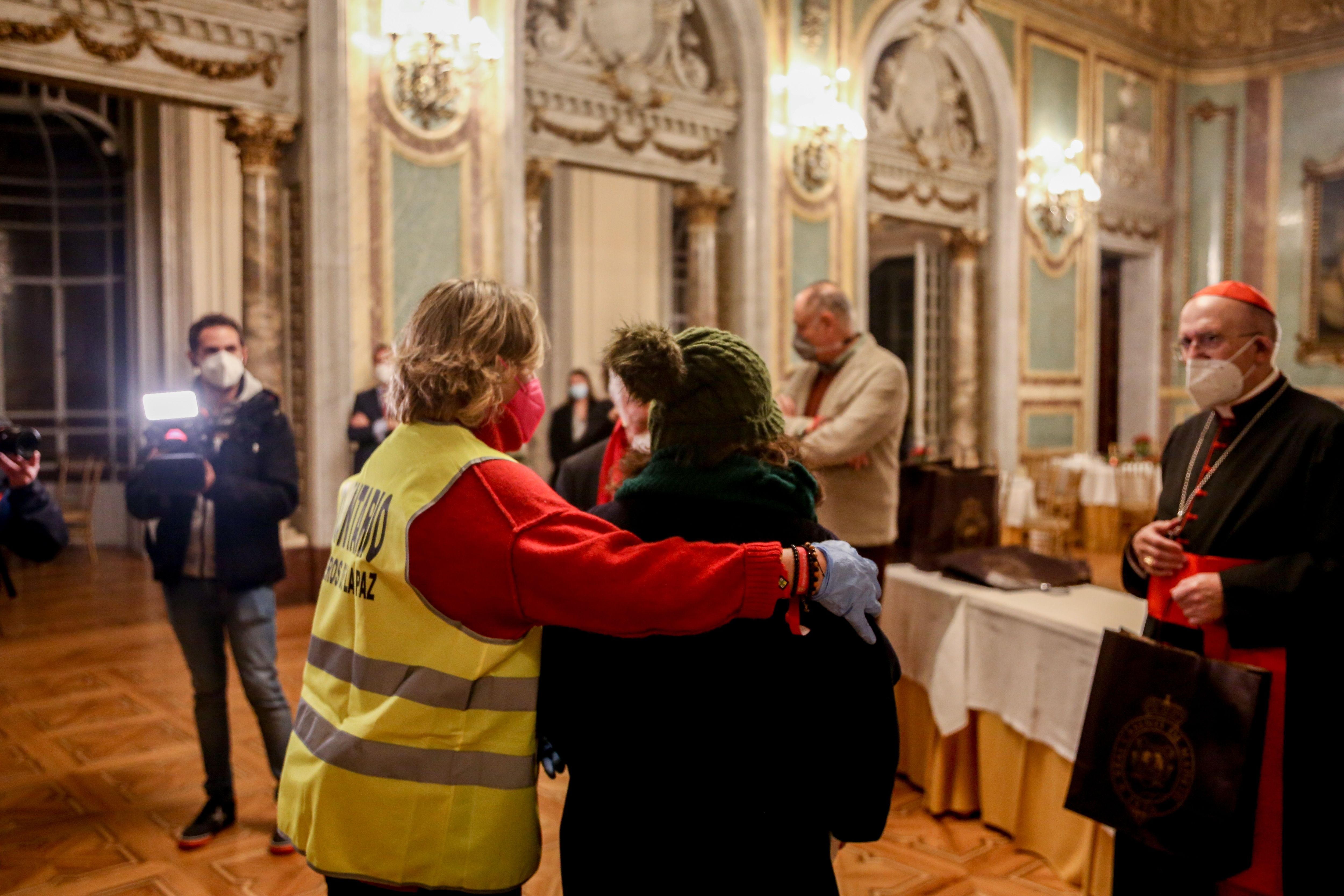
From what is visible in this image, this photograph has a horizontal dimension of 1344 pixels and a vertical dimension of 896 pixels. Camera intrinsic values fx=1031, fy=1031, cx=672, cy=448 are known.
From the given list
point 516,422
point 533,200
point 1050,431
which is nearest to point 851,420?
point 516,422

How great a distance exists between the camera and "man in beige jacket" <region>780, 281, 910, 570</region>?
3604 millimetres

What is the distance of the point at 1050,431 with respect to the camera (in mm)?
11336

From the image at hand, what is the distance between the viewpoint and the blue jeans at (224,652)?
308 cm

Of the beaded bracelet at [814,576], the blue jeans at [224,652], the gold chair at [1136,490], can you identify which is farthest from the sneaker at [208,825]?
the gold chair at [1136,490]

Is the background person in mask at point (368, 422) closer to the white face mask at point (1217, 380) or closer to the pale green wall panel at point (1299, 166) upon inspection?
the white face mask at point (1217, 380)

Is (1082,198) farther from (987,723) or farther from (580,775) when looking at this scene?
(580,775)

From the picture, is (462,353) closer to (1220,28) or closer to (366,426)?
(366,426)

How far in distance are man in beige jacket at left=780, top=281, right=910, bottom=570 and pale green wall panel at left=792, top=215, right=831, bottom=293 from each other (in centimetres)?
491

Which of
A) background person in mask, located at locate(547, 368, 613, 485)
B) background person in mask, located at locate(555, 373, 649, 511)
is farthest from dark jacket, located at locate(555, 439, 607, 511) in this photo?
background person in mask, located at locate(547, 368, 613, 485)

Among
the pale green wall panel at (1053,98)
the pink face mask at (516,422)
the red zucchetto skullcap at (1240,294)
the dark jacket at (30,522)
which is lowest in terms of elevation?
the dark jacket at (30,522)

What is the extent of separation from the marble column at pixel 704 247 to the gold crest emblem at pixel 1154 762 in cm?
636

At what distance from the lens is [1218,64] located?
12500mm

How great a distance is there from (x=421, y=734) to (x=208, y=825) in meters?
2.15

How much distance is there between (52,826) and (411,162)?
4.46 meters
